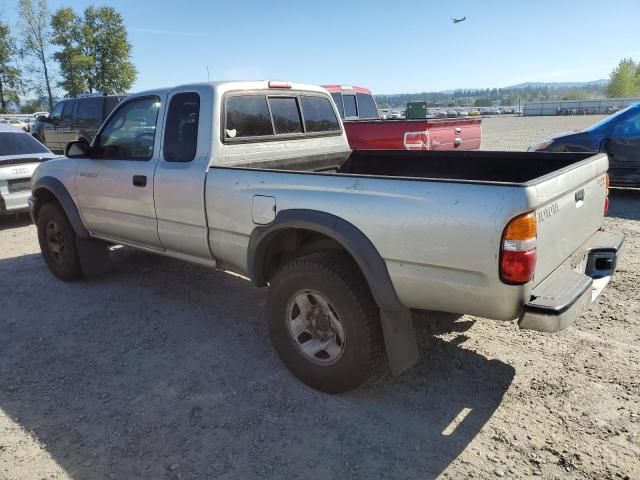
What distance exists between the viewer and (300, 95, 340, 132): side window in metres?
4.70

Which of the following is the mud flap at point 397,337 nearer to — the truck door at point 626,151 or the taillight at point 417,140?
the taillight at point 417,140

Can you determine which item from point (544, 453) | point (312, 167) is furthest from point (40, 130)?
point (544, 453)

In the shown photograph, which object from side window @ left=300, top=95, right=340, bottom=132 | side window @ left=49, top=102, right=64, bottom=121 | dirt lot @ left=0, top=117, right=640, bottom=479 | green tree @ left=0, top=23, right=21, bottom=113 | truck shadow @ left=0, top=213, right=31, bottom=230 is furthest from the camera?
green tree @ left=0, top=23, right=21, bottom=113

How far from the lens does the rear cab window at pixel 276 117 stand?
3957mm

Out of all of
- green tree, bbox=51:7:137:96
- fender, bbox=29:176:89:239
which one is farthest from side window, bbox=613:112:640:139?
green tree, bbox=51:7:137:96

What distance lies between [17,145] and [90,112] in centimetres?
595

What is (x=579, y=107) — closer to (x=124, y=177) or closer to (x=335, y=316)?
(x=124, y=177)

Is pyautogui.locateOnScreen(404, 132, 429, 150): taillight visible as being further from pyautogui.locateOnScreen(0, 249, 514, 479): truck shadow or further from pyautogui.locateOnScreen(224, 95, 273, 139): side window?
pyautogui.locateOnScreen(0, 249, 514, 479): truck shadow

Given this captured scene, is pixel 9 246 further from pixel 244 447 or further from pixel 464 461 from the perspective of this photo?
pixel 464 461

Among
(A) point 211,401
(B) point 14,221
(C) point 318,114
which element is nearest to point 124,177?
(C) point 318,114

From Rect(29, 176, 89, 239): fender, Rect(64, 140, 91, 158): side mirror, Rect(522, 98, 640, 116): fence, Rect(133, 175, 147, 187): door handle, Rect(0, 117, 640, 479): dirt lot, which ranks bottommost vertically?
Rect(0, 117, 640, 479): dirt lot

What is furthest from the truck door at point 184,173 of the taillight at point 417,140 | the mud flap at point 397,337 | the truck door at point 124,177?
the taillight at point 417,140

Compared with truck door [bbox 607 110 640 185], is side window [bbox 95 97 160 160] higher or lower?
higher

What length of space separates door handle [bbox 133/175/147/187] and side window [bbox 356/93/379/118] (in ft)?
27.2
